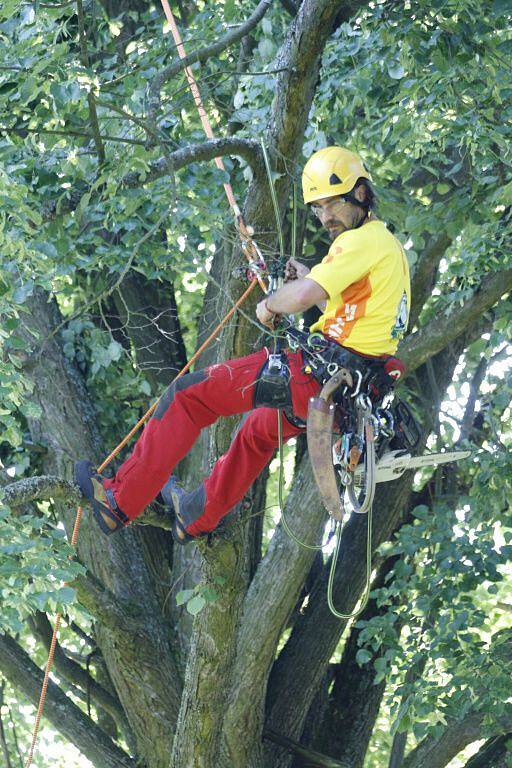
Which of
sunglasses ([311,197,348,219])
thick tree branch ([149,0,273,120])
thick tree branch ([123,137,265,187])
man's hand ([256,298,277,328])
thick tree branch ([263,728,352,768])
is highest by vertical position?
thick tree branch ([149,0,273,120])

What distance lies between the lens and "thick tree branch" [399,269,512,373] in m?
5.82

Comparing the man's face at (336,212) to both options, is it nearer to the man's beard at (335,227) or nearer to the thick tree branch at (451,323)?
the man's beard at (335,227)

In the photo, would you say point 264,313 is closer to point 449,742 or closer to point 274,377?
point 274,377

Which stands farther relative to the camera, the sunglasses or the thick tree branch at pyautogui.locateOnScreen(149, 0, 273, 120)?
the sunglasses

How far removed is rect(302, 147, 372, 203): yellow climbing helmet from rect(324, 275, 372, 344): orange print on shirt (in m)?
0.37

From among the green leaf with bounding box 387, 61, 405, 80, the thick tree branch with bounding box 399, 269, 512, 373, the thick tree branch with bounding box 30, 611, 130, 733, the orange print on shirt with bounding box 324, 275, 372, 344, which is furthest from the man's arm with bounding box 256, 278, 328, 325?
the thick tree branch with bounding box 30, 611, 130, 733

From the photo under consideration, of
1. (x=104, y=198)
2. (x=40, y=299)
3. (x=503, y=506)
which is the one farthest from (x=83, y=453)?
(x=503, y=506)

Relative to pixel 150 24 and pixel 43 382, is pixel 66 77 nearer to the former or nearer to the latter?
pixel 43 382

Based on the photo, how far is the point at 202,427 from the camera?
462cm

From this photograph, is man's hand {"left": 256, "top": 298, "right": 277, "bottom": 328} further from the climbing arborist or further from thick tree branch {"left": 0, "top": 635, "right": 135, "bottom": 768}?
thick tree branch {"left": 0, "top": 635, "right": 135, "bottom": 768}

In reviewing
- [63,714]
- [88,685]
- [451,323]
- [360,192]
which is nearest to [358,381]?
[360,192]

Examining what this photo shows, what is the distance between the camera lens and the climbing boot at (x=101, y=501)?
15.2 ft

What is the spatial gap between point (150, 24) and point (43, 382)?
2.47 metres

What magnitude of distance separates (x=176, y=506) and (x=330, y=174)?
1.47 m
